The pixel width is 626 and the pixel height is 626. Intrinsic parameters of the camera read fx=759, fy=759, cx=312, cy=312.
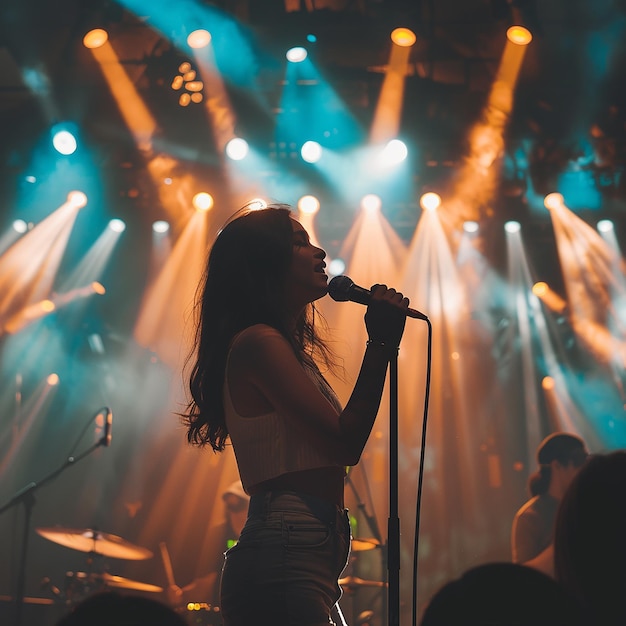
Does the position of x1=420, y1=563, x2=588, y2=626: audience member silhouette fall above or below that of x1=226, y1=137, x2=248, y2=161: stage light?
below

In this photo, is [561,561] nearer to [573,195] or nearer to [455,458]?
[573,195]

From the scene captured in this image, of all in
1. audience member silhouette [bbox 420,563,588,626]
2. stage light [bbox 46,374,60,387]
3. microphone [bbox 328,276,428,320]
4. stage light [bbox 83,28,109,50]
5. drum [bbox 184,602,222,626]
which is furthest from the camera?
stage light [bbox 46,374,60,387]

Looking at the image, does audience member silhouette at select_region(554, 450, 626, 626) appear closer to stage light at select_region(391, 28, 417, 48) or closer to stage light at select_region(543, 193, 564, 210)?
stage light at select_region(391, 28, 417, 48)

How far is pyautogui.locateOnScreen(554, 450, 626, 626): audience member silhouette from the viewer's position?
113 cm

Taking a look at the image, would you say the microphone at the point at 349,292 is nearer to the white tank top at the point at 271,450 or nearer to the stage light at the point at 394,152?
the white tank top at the point at 271,450

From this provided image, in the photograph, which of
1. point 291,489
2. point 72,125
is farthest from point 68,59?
point 291,489

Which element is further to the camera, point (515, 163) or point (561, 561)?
point (515, 163)

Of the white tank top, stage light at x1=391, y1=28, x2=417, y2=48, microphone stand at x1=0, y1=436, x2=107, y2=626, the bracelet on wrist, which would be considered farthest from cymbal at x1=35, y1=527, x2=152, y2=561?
the bracelet on wrist

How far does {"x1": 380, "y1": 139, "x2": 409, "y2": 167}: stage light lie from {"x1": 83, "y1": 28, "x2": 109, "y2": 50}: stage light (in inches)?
105

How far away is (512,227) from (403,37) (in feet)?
10.3

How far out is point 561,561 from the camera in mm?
1186

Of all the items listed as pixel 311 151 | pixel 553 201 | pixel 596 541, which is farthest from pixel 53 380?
pixel 596 541

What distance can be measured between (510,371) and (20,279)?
6575 millimetres

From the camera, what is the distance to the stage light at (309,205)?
25.7ft
